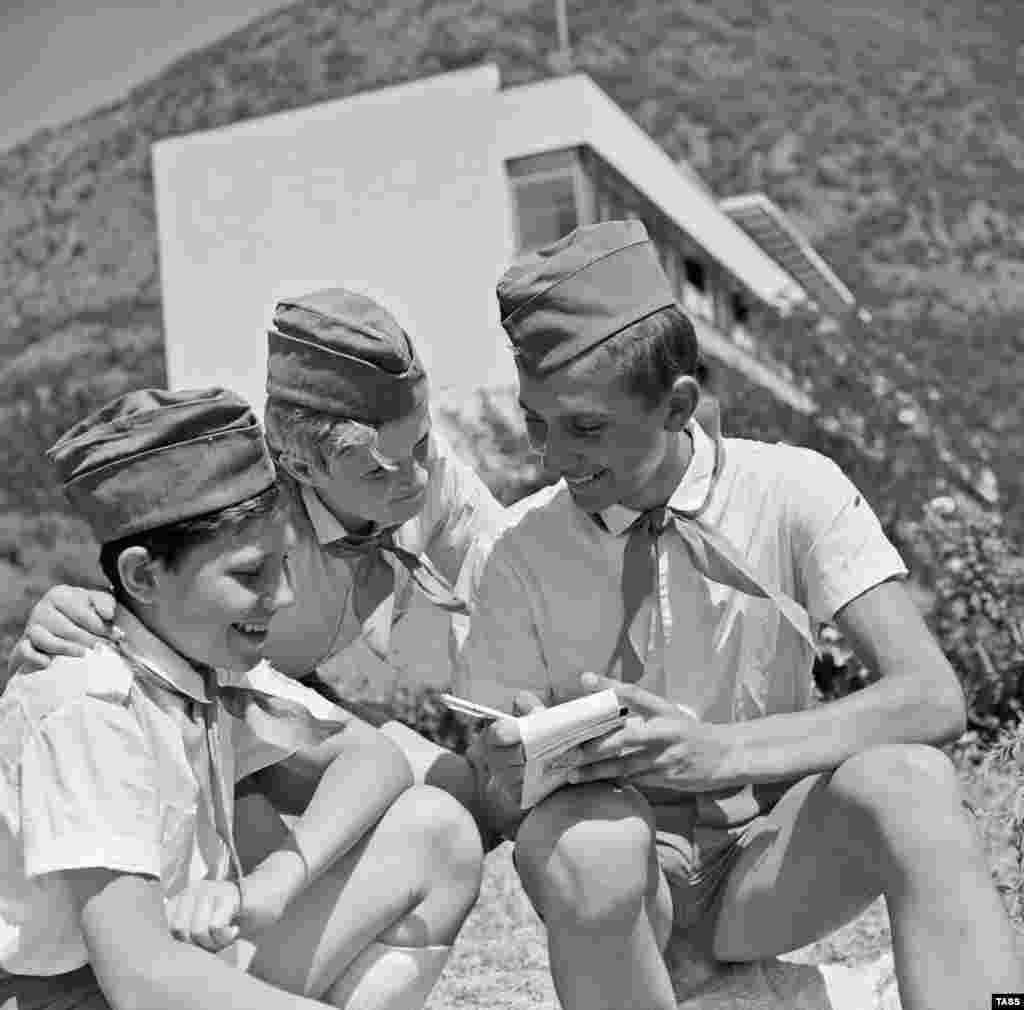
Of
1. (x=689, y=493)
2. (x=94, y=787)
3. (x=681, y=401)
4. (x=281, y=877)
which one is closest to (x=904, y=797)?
(x=689, y=493)

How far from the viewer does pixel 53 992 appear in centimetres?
229

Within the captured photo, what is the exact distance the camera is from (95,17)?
33219 millimetres

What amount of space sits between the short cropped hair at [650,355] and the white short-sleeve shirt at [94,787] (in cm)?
82

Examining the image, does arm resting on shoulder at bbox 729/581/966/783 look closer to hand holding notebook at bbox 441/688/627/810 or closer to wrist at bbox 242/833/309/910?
hand holding notebook at bbox 441/688/627/810

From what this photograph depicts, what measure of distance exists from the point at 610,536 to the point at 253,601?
70 centimetres

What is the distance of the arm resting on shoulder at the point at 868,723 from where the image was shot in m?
2.52

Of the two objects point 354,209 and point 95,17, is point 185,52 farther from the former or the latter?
point 354,209

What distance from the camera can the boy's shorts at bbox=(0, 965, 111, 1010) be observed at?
227 centimetres

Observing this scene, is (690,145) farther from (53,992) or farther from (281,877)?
(53,992)

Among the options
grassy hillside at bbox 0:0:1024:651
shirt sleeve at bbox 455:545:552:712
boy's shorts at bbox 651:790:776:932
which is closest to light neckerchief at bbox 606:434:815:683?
shirt sleeve at bbox 455:545:552:712

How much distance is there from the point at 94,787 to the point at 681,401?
115 cm

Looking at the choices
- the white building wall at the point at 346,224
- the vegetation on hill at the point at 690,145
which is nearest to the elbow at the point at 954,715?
the white building wall at the point at 346,224

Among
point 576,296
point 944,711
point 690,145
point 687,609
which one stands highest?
point 576,296

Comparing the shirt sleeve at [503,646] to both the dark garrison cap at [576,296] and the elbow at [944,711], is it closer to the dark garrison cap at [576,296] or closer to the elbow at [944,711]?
the dark garrison cap at [576,296]
